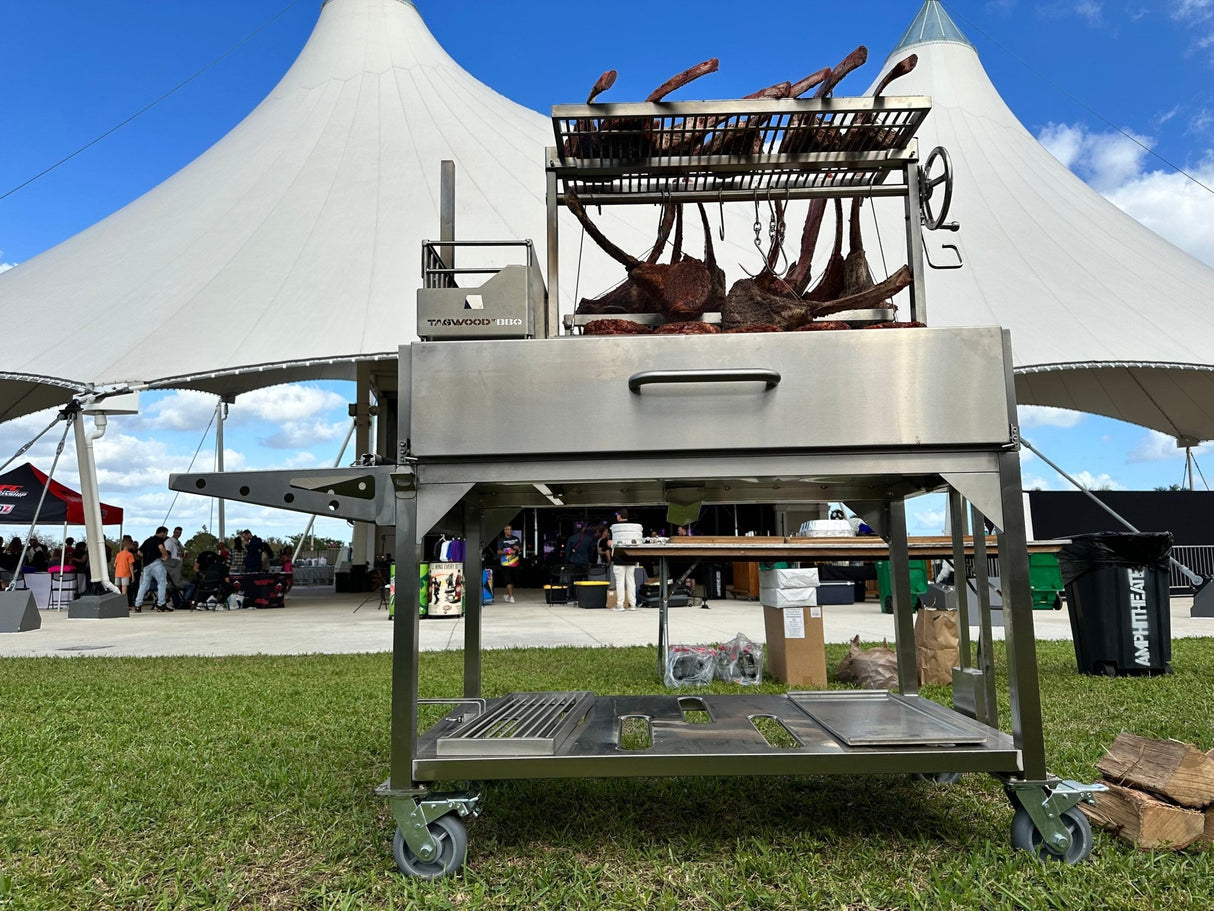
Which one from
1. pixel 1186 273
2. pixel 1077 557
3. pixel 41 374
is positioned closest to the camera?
pixel 1077 557

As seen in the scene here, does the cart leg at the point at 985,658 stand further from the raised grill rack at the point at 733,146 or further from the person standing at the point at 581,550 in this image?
the person standing at the point at 581,550

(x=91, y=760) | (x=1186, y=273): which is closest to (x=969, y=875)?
(x=91, y=760)

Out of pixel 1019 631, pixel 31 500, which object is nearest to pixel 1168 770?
pixel 1019 631

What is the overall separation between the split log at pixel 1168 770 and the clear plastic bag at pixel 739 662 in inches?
96.7

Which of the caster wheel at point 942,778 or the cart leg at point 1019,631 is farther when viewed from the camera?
the caster wheel at point 942,778

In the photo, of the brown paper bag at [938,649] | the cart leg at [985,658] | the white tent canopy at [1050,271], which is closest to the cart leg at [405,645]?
the cart leg at [985,658]

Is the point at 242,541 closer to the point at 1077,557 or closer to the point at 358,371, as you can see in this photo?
the point at 358,371

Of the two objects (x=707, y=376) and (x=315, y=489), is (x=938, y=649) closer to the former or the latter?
(x=707, y=376)

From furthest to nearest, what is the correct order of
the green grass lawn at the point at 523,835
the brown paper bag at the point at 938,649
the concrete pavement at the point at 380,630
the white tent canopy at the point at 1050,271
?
the white tent canopy at the point at 1050,271 < the concrete pavement at the point at 380,630 < the brown paper bag at the point at 938,649 < the green grass lawn at the point at 523,835

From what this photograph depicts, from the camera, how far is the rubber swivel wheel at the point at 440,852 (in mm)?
1779

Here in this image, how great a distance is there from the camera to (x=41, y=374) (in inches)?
468

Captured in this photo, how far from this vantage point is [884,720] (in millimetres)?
2223

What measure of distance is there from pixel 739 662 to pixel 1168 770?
2710 millimetres

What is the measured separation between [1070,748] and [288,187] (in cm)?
1508
